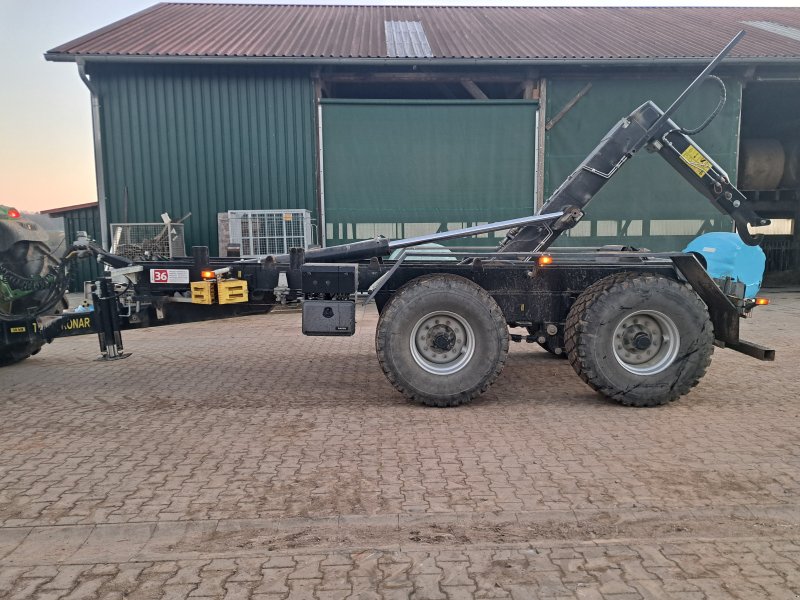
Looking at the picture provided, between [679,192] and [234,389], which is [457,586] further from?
[679,192]

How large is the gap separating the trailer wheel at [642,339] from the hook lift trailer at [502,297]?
0.04 ft

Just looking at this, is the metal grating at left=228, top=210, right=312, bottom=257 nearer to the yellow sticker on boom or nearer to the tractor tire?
the tractor tire

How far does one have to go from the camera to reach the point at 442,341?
523 cm

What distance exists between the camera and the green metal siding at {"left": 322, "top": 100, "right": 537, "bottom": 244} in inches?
543

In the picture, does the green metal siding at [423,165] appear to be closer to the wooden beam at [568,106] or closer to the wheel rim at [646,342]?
the wooden beam at [568,106]

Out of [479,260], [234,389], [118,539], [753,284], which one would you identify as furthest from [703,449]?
[234,389]

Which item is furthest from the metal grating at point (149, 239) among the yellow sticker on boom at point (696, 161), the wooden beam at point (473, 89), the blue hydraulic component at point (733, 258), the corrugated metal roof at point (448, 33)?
the blue hydraulic component at point (733, 258)

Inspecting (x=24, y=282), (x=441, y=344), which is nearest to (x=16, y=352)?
(x=24, y=282)

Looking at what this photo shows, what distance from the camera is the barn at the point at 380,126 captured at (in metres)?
13.3

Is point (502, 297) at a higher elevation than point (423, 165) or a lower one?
lower

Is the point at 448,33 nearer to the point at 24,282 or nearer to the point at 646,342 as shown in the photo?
the point at 24,282

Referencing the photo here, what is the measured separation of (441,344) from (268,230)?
8.47 meters

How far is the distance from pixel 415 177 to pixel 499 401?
9.48 m

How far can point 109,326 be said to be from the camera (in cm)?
637
